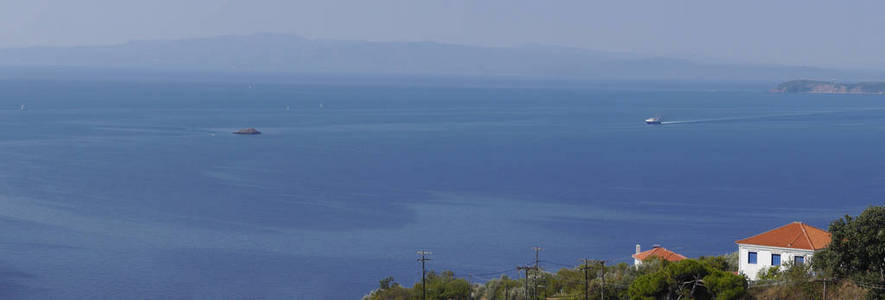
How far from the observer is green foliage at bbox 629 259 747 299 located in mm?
22031

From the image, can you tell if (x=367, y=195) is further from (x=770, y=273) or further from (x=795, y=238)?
(x=770, y=273)

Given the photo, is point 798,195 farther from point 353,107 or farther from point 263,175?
point 353,107

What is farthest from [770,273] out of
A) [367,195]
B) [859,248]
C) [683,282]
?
[367,195]

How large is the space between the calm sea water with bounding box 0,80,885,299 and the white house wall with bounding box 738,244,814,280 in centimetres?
1421

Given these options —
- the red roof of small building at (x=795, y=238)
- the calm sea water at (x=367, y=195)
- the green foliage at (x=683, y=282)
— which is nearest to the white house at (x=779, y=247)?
the red roof of small building at (x=795, y=238)

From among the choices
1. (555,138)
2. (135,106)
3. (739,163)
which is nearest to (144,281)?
(739,163)

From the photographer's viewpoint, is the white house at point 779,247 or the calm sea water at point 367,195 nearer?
the white house at point 779,247

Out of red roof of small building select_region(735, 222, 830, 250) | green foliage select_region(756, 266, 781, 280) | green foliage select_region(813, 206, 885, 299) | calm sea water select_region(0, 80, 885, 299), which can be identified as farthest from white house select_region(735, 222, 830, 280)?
calm sea water select_region(0, 80, 885, 299)

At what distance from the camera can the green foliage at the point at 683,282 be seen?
22.0 meters

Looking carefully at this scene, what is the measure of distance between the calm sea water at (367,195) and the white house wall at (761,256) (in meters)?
14.2

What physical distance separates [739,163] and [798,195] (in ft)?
53.3

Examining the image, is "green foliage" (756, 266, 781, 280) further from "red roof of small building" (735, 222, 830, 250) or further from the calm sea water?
the calm sea water

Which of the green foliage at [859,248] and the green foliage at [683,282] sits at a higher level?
the green foliage at [859,248]

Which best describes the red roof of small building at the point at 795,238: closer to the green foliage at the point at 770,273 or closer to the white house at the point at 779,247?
the white house at the point at 779,247
